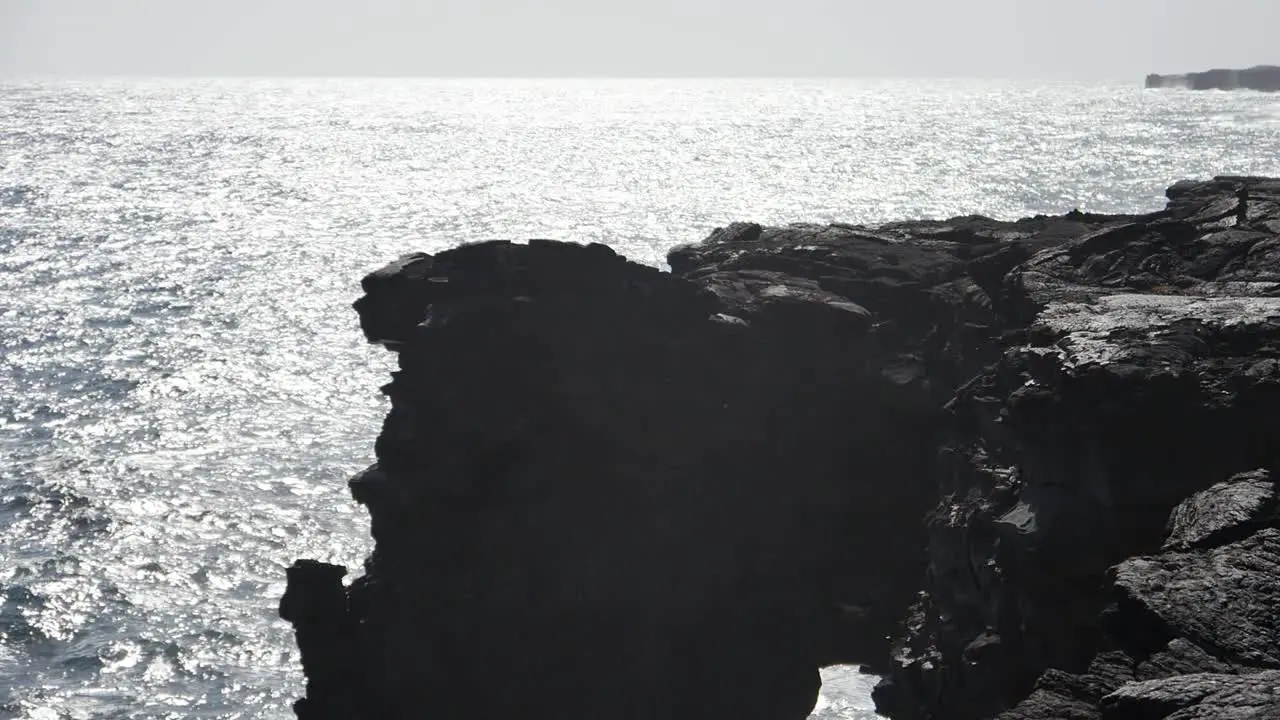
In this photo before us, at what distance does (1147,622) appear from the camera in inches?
811

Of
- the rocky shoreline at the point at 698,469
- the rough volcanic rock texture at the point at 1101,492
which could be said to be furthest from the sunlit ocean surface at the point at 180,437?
the rough volcanic rock texture at the point at 1101,492

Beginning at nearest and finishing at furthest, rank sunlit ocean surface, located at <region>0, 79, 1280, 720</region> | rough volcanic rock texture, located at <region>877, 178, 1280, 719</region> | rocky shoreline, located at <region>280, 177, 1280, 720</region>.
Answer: rough volcanic rock texture, located at <region>877, 178, 1280, 719</region>
rocky shoreline, located at <region>280, 177, 1280, 720</region>
sunlit ocean surface, located at <region>0, 79, 1280, 720</region>

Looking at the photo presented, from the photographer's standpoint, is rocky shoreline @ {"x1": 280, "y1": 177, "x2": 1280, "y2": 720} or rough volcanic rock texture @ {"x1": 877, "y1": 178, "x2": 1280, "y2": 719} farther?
rocky shoreline @ {"x1": 280, "y1": 177, "x2": 1280, "y2": 720}

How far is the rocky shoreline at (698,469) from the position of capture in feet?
113

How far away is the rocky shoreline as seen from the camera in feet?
113

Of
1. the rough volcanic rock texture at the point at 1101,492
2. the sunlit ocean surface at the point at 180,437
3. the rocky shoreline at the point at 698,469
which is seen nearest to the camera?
the rough volcanic rock texture at the point at 1101,492

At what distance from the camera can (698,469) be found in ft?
132

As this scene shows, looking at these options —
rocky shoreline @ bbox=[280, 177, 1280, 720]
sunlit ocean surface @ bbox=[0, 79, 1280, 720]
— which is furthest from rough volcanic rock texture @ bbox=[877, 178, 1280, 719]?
sunlit ocean surface @ bbox=[0, 79, 1280, 720]

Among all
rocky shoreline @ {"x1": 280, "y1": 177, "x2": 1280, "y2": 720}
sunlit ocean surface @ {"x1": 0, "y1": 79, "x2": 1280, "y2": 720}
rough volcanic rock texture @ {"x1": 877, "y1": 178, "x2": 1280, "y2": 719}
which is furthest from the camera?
sunlit ocean surface @ {"x1": 0, "y1": 79, "x2": 1280, "y2": 720}

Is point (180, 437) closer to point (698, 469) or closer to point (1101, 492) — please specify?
point (698, 469)

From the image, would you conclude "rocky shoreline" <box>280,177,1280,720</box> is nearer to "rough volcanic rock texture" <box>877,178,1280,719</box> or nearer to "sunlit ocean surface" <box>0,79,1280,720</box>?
"rough volcanic rock texture" <box>877,178,1280,719</box>

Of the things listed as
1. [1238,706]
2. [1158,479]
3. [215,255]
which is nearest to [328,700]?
[1158,479]

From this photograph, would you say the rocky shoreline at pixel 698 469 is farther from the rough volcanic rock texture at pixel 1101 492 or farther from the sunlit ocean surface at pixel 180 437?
the sunlit ocean surface at pixel 180 437

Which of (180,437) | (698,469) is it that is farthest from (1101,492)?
(180,437)
